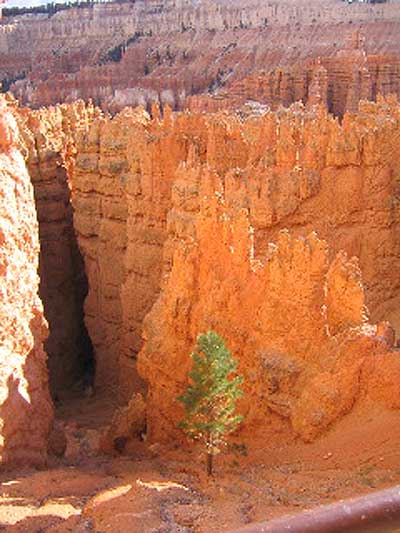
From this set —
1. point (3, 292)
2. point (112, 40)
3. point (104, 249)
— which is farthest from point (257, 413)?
point (112, 40)

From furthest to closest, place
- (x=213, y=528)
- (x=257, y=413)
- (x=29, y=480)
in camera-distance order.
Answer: (x=257, y=413) < (x=29, y=480) < (x=213, y=528)

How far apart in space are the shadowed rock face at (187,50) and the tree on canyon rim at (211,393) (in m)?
30.2

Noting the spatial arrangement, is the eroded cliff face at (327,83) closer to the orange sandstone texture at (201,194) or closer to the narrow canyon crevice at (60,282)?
the narrow canyon crevice at (60,282)

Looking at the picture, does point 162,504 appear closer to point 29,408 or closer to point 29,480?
point 29,480

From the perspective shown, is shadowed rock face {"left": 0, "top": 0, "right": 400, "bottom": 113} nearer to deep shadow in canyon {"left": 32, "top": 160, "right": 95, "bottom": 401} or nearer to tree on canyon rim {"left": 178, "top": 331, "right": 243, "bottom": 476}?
deep shadow in canyon {"left": 32, "top": 160, "right": 95, "bottom": 401}

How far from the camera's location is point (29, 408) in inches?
392

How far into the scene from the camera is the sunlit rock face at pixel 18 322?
9.33m

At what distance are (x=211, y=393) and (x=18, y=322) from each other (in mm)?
3060

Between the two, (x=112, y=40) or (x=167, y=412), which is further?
(x=112, y=40)

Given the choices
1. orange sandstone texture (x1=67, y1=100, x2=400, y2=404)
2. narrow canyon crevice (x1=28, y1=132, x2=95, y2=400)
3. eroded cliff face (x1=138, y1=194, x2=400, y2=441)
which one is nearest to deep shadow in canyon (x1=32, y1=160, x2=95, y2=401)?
narrow canyon crevice (x1=28, y1=132, x2=95, y2=400)

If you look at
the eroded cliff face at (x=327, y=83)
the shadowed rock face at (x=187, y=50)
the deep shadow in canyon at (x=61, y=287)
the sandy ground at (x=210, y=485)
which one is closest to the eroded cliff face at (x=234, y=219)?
the sandy ground at (x=210, y=485)

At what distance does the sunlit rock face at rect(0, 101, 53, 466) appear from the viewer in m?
9.33

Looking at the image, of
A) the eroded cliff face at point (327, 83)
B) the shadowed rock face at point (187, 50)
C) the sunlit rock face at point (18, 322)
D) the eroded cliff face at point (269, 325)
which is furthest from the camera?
the shadowed rock face at point (187, 50)

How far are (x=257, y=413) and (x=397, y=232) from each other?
20.1ft
